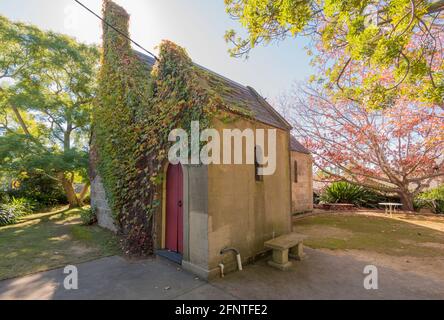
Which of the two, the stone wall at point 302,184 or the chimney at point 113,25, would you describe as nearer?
the chimney at point 113,25

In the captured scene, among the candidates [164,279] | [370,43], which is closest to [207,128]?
[164,279]

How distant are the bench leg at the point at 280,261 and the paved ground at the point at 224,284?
16 centimetres

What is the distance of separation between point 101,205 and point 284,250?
817 centimetres

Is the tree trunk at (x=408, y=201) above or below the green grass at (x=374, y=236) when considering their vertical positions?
above

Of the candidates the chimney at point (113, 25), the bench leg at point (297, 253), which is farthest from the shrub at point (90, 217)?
the bench leg at point (297, 253)

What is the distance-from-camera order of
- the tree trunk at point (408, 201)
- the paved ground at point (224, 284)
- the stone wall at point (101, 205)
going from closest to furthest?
1. the paved ground at point (224, 284)
2. the stone wall at point (101, 205)
3. the tree trunk at point (408, 201)

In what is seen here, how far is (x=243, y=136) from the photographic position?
19.4 ft

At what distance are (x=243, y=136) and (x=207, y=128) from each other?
3.97ft

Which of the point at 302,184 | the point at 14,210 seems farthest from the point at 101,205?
the point at 302,184

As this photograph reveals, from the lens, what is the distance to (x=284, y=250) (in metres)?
5.54

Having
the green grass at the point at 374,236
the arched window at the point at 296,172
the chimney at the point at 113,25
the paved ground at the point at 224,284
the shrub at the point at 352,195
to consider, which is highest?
the chimney at the point at 113,25

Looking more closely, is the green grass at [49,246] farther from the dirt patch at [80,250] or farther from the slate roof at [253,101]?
the slate roof at [253,101]

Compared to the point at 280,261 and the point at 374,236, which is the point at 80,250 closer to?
the point at 280,261

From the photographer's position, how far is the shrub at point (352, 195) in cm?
1694
